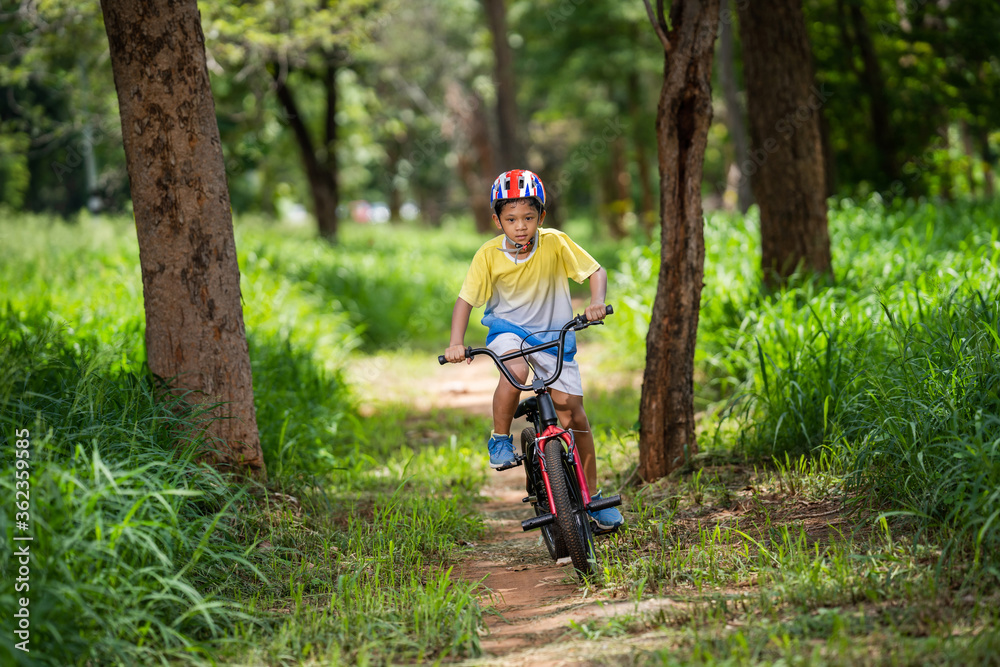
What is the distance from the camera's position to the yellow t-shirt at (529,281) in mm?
4203

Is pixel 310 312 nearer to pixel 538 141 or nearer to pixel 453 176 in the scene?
pixel 538 141

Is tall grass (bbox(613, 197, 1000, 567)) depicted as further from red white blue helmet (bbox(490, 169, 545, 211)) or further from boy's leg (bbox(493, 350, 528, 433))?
red white blue helmet (bbox(490, 169, 545, 211))

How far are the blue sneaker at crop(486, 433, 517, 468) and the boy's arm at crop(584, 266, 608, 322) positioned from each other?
2.54ft

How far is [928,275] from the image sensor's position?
654 cm

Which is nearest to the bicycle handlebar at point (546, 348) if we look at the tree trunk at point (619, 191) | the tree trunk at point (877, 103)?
the tree trunk at point (877, 103)

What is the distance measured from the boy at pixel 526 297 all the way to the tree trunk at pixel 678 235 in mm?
958

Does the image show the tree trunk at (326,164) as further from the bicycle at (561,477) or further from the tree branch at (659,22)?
the bicycle at (561,477)

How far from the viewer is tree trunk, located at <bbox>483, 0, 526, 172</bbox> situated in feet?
58.4

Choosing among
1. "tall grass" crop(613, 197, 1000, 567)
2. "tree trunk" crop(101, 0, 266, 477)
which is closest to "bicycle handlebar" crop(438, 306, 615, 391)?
"tree trunk" crop(101, 0, 266, 477)

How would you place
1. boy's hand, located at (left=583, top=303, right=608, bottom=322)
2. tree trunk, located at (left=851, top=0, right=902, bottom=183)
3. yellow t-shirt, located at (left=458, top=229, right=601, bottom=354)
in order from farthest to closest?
tree trunk, located at (left=851, top=0, right=902, bottom=183)
yellow t-shirt, located at (left=458, top=229, right=601, bottom=354)
boy's hand, located at (left=583, top=303, right=608, bottom=322)

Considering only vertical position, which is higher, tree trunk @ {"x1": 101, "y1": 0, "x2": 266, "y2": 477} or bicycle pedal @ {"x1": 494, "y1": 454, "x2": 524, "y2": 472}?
tree trunk @ {"x1": 101, "y1": 0, "x2": 266, "y2": 477}

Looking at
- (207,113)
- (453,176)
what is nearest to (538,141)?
(453,176)

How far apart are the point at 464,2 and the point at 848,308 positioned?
19700 millimetres

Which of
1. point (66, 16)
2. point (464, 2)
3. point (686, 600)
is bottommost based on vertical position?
point (686, 600)
